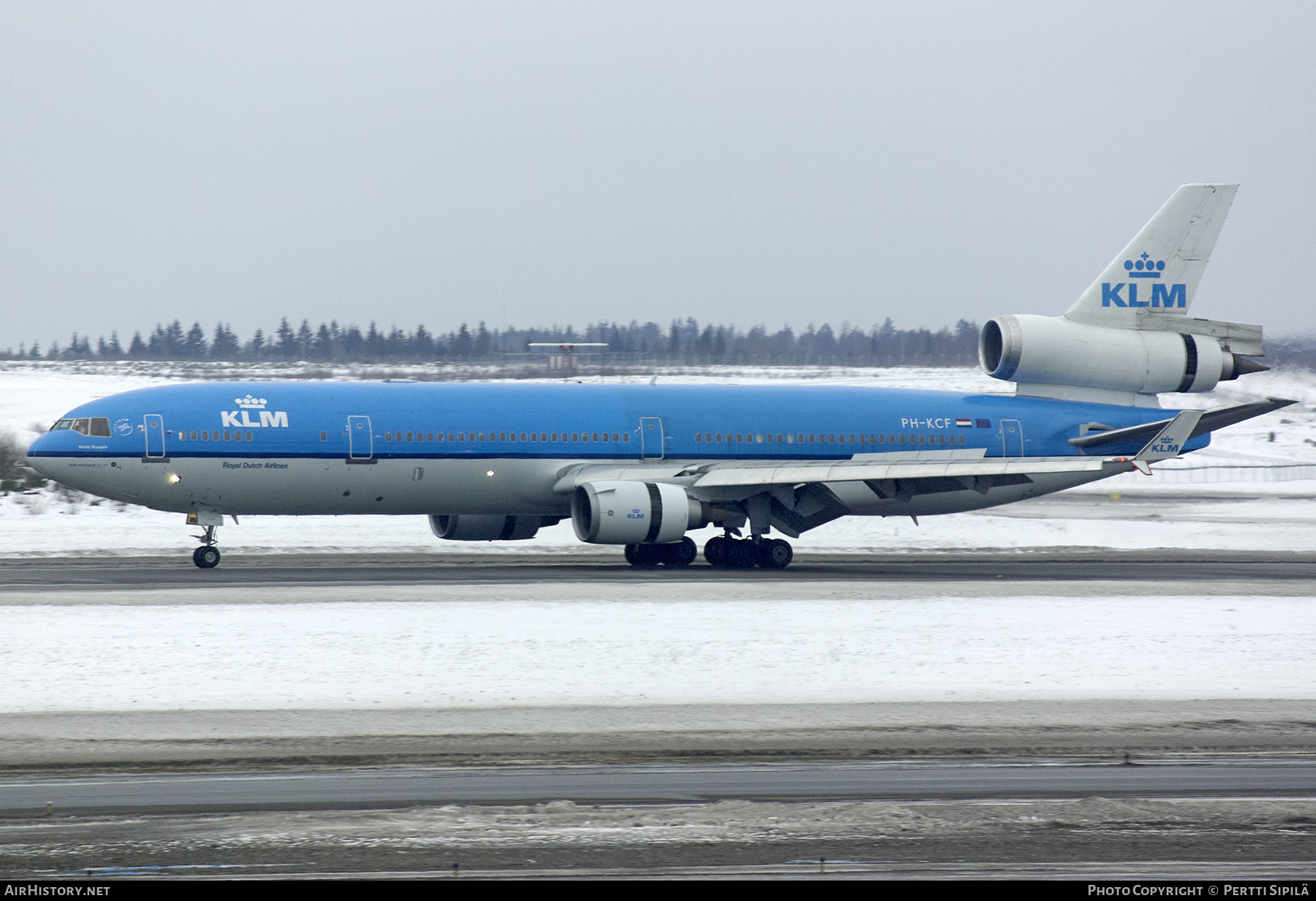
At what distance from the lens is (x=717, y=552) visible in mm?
33906


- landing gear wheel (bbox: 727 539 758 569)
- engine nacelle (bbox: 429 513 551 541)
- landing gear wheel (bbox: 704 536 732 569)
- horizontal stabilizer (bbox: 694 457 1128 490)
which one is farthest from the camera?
engine nacelle (bbox: 429 513 551 541)

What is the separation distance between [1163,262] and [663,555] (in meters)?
15.2

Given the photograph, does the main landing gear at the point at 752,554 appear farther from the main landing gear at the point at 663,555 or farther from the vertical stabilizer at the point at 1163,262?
the vertical stabilizer at the point at 1163,262

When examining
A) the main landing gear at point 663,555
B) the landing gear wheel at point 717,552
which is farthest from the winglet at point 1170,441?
the main landing gear at point 663,555

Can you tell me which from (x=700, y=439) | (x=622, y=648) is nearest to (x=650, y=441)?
(x=700, y=439)

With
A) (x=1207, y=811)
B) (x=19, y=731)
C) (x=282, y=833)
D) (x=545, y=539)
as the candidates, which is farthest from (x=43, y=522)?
(x=1207, y=811)

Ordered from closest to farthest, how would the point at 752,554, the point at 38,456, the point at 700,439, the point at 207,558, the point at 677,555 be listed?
the point at 38,456, the point at 207,558, the point at 752,554, the point at 677,555, the point at 700,439

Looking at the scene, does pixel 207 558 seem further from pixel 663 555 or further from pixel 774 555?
pixel 774 555

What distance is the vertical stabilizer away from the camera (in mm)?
36375

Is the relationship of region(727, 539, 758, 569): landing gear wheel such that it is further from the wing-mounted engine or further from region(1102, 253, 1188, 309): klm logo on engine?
region(1102, 253, 1188, 309): klm logo on engine

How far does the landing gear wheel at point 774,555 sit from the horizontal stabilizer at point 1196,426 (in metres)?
8.96

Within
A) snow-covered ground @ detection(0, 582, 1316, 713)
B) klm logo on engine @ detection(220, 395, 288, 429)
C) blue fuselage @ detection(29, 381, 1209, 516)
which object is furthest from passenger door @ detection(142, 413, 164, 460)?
snow-covered ground @ detection(0, 582, 1316, 713)

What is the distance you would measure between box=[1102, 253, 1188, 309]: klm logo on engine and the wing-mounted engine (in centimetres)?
2

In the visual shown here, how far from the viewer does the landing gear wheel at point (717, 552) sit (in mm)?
33781
